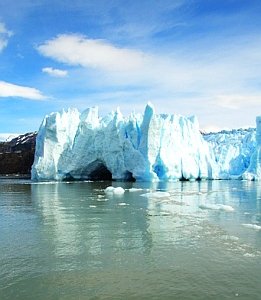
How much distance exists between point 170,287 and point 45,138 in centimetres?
3179

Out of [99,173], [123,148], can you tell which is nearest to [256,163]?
[123,148]

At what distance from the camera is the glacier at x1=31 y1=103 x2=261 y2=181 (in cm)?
3538

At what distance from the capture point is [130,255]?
830 centimetres

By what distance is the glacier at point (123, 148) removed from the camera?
35375 mm

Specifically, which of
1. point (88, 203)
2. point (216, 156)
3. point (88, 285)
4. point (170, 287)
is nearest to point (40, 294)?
point (88, 285)

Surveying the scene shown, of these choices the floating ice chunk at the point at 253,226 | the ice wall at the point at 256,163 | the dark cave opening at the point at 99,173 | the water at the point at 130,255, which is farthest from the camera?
the dark cave opening at the point at 99,173

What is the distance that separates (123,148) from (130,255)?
90.1 feet

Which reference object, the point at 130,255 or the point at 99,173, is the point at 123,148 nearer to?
the point at 99,173

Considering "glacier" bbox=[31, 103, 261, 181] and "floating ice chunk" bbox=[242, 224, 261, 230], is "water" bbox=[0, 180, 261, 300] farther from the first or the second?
"glacier" bbox=[31, 103, 261, 181]

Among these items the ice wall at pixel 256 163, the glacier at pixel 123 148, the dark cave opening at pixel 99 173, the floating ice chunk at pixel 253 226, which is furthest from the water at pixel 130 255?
the ice wall at pixel 256 163

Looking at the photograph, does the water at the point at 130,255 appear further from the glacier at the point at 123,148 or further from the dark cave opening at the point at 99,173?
the dark cave opening at the point at 99,173

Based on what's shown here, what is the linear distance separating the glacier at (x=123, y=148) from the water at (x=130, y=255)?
2131cm

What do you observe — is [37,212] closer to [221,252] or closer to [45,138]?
[221,252]

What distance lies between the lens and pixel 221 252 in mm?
8453
